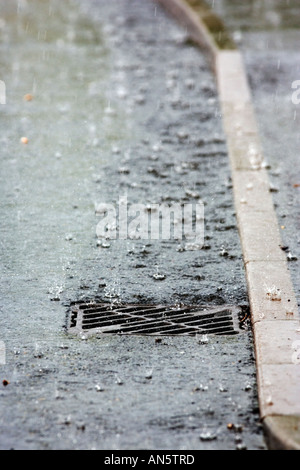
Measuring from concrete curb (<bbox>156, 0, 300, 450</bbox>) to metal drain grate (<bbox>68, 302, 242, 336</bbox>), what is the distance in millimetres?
186

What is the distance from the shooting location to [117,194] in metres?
5.88

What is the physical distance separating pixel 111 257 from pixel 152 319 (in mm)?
783

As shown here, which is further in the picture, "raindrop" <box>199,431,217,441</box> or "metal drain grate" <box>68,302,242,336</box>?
"metal drain grate" <box>68,302,242,336</box>

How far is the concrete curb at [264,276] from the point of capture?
3418mm

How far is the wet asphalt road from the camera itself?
3514 mm

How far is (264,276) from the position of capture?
15.2ft

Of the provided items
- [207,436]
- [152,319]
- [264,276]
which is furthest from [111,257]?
[207,436]

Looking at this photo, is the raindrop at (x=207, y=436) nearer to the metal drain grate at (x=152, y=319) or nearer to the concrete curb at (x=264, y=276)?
the concrete curb at (x=264, y=276)

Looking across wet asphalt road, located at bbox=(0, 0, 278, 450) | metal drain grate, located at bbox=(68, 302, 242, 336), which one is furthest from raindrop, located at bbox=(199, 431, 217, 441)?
metal drain grate, located at bbox=(68, 302, 242, 336)

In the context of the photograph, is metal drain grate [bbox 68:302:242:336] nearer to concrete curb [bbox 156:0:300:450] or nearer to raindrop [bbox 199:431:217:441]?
concrete curb [bbox 156:0:300:450]

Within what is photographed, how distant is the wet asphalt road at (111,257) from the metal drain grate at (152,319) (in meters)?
0.08

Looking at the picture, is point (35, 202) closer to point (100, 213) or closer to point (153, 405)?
point (100, 213)

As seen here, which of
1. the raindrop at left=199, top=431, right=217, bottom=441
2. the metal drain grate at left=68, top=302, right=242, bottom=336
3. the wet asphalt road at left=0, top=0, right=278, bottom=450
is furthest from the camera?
the metal drain grate at left=68, top=302, right=242, bottom=336

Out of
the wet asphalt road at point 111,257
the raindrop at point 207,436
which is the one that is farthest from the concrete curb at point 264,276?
the raindrop at point 207,436
